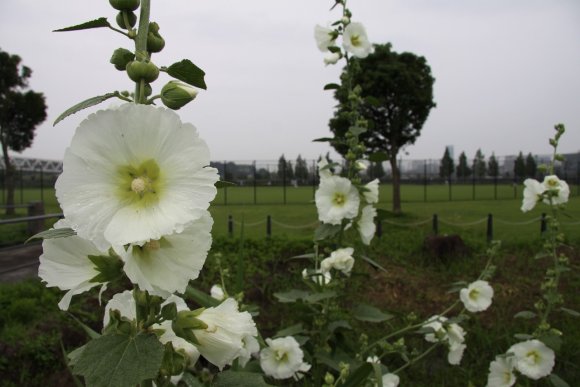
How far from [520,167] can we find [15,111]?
26.0 m

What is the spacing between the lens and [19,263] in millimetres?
6453

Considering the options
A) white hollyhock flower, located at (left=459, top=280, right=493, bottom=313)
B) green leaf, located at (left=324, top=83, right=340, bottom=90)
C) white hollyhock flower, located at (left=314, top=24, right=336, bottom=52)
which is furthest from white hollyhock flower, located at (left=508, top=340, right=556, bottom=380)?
white hollyhock flower, located at (left=314, top=24, right=336, bottom=52)

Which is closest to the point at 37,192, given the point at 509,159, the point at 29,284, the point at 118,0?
the point at 29,284

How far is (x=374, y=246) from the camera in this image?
24.2 feet

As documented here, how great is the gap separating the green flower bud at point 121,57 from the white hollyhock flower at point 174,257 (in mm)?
319

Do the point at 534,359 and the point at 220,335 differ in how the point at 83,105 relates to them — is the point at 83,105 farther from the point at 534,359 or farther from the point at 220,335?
the point at 534,359

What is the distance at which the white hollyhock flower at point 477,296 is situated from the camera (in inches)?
106

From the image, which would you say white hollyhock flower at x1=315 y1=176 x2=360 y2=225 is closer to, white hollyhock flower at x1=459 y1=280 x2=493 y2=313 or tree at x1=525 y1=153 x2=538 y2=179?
white hollyhock flower at x1=459 y1=280 x2=493 y2=313

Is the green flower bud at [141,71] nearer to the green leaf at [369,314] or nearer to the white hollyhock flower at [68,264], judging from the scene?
the white hollyhock flower at [68,264]

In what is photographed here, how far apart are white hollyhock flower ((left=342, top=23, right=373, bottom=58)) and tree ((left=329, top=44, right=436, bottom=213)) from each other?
964 centimetres

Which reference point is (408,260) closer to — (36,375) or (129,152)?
(36,375)

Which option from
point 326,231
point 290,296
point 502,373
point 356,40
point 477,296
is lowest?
point 502,373

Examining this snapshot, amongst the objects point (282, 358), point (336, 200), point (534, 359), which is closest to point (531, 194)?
point (534, 359)

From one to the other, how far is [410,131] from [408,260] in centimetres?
720
